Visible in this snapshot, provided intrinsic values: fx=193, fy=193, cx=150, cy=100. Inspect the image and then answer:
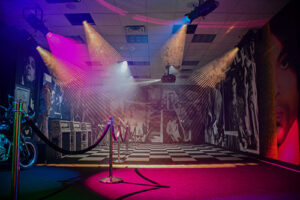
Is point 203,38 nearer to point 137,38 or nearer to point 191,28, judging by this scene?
point 191,28

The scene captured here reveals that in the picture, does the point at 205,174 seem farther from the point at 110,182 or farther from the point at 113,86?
the point at 113,86

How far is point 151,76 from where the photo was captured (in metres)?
9.55

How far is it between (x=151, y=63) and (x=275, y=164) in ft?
17.4

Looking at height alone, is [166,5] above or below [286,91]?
above

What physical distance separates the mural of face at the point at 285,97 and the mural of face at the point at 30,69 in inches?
253

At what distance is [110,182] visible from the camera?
2.52 metres

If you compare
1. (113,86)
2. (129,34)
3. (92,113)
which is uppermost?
(129,34)

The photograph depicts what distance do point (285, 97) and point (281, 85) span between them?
0.97 ft

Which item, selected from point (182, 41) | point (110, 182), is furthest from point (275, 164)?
point (182, 41)

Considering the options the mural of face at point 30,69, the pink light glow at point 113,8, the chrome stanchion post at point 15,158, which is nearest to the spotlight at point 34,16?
the pink light glow at point 113,8

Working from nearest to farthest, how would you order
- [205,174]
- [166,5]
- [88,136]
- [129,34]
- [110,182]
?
[110,182] → [205,174] → [166,5] → [129,34] → [88,136]

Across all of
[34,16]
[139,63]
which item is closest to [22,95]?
[34,16]

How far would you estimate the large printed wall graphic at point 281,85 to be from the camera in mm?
3658

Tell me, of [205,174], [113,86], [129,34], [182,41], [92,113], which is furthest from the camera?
[113,86]
